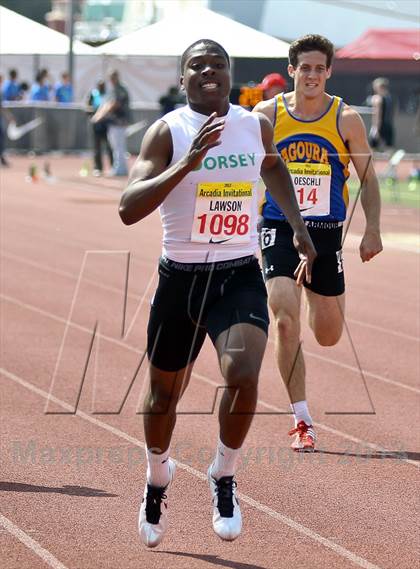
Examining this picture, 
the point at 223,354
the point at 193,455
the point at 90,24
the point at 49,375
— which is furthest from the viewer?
the point at 90,24

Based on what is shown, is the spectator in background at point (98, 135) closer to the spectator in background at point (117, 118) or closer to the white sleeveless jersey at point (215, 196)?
the spectator in background at point (117, 118)

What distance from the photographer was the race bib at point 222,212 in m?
4.81

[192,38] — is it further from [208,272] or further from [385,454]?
[208,272]

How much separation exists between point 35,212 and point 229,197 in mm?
14279

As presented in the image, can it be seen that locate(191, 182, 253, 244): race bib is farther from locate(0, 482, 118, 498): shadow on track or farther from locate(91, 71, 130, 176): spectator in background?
locate(91, 71, 130, 176): spectator in background

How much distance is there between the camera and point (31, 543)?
504 cm

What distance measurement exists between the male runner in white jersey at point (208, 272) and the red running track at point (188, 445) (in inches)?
14.4

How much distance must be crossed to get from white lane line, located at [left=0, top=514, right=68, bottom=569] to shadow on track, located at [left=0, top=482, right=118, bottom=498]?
46 cm

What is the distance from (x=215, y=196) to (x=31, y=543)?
1584 millimetres

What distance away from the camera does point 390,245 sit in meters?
16.3

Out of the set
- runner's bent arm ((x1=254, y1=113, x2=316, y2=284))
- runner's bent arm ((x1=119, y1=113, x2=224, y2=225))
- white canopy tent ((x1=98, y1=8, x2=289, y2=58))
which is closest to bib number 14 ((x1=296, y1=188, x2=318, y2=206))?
runner's bent arm ((x1=254, y1=113, x2=316, y2=284))

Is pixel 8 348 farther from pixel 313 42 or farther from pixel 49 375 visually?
pixel 313 42

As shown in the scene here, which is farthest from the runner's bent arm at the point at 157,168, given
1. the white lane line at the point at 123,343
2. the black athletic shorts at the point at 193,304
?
the white lane line at the point at 123,343

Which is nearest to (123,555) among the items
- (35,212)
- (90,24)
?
(35,212)
